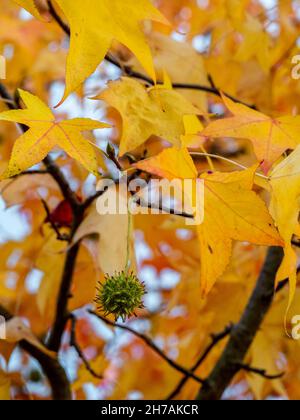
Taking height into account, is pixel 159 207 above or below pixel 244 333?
above

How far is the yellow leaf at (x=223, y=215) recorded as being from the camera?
85 centimetres

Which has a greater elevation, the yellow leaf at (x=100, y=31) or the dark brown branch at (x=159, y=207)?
the yellow leaf at (x=100, y=31)

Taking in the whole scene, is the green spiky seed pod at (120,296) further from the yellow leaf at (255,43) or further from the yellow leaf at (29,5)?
the yellow leaf at (255,43)

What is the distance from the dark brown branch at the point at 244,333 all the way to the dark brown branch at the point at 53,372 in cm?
28

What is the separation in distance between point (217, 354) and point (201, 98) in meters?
0.69

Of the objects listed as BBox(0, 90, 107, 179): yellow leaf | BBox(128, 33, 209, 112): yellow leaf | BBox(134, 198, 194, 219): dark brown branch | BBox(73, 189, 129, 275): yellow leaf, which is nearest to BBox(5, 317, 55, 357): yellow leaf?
BBox(73, 189, 129, 275): yellow leaf

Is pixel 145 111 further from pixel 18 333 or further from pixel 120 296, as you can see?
pixel 18 333

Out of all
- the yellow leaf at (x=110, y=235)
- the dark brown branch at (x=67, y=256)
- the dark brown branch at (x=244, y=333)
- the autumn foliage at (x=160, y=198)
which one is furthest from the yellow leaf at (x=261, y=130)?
the dark brown branch at (x=244, y=333)

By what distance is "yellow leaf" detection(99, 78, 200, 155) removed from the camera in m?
0.88

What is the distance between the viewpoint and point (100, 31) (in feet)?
2.73

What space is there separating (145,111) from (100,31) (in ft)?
0.44

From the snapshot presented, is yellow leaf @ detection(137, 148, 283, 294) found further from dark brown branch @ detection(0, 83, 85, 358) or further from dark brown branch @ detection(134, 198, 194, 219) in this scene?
dark brown branch @ detection(0, 83, 85, 358)

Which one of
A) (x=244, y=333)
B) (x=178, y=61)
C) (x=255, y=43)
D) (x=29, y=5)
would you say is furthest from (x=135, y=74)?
(x=244, y=333)

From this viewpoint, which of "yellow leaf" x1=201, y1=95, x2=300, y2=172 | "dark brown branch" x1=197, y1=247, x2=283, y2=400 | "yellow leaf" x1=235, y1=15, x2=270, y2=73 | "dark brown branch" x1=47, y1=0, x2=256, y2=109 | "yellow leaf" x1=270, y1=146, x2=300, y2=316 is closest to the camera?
"yellow leaf" x1=270, y1=146, x2=300, y2=316
